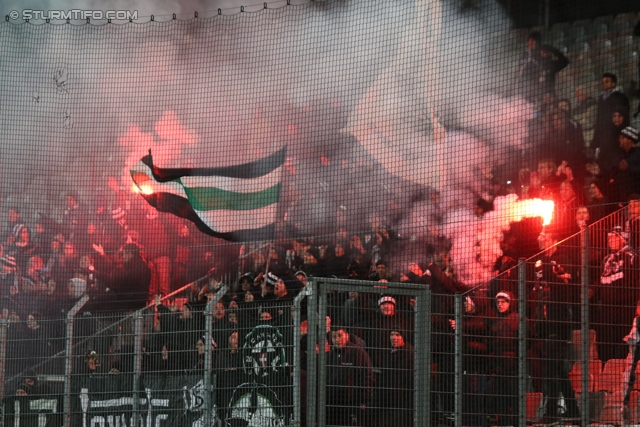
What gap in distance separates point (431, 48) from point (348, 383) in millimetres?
6319

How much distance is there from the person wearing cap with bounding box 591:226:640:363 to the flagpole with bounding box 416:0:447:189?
15.7ft

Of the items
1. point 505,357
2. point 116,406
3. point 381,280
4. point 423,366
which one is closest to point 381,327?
point 423,366

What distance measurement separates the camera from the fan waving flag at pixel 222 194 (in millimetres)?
11820

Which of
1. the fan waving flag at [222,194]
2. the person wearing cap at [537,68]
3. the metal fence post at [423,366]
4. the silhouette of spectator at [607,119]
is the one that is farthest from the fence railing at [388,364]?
the fan waving flag at [222,194]

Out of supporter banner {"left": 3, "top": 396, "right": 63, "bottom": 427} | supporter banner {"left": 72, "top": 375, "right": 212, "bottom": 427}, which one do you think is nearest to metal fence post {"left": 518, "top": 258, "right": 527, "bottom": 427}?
supporter banner {"left": 72, "top": 375, "right": 212, "bottom": 427}

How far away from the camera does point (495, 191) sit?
1013 cm

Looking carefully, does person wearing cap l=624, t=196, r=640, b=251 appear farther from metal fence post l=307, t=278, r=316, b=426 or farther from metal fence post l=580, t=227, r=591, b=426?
metal fence post l=307, t=278, r=316, b=426

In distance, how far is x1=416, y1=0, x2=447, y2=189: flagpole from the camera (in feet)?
36.2

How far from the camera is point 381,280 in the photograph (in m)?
10.4

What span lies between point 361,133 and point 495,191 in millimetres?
1961

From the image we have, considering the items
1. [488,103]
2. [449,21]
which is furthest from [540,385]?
[449,21]

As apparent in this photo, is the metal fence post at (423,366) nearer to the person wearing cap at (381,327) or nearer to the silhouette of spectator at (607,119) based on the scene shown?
the person wearing cap at (381,327)

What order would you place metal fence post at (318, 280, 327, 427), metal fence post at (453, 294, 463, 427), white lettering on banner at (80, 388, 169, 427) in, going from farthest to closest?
white lettering on banner at (80, 388, 169, 427)
metal fence post at (453, 294, 463, 427)
metal fence post at (318, 280, 327, 427)

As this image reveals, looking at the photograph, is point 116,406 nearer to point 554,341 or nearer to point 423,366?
point 423,366
